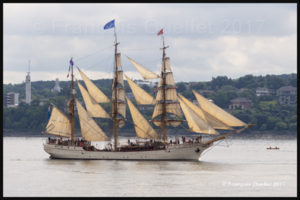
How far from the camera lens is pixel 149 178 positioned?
7906 cm

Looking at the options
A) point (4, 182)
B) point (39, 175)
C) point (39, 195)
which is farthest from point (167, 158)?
point (39, 195)

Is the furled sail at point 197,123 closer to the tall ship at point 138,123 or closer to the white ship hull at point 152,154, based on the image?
the tall ship at point 138,123

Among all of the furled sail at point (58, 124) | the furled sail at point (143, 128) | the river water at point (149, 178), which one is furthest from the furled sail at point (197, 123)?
the furled sail at point (58, 124)

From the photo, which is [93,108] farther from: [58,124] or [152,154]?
[152,154]

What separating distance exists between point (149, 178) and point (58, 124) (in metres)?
28.4

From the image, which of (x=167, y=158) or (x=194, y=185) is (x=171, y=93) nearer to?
(x=167, y=158)

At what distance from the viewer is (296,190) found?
69938mm

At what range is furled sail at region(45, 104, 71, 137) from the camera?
341 ft

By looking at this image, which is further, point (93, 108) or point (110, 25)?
point (93, 108)

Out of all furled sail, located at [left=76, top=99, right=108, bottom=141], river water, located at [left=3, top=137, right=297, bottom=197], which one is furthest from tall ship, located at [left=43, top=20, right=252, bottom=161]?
river water, located at [left=3, top=137, right=297, bottom=197]

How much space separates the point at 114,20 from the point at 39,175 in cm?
2735

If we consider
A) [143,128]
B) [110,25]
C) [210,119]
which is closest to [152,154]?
[143,128]

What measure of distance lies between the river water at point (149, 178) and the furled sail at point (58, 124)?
12.9ft

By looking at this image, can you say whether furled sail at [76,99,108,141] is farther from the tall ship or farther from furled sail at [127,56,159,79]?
furled sail at [127,56,159,79]
